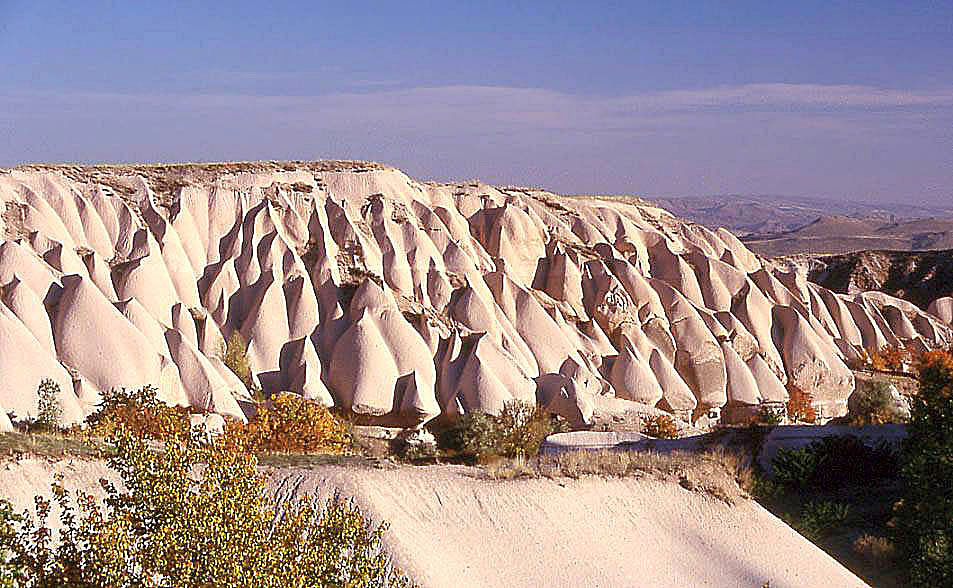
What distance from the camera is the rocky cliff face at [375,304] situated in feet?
78.9

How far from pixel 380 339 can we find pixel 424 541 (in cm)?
1626

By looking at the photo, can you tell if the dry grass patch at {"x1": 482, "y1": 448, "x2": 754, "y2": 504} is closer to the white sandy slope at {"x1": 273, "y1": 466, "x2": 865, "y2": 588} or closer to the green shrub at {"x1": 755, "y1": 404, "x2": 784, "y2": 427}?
the white sandy slope at {"x1": 273, "y1": 466, "x2": 865, "y2": 588}

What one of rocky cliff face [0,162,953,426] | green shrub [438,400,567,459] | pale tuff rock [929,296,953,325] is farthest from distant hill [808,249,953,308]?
green shrub [438,400,567,459]

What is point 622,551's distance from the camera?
466 inches

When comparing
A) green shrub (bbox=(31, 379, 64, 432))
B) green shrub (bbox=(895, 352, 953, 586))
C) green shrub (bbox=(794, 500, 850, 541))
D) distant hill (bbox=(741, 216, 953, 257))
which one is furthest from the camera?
distant hill (bbox=(741, 216, 953, 257))

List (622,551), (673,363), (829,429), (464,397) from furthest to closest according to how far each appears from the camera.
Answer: (673,363) → (464,397) → (829,429) → (622,551)

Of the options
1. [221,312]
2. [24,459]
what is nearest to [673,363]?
[221,312]

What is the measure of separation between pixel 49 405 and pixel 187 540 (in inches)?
625

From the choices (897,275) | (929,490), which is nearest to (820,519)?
(929,490)

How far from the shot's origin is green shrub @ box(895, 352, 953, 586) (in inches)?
481

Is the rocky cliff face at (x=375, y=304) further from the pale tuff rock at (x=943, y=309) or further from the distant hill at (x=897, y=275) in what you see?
the distant hill at (x=897, y=275)

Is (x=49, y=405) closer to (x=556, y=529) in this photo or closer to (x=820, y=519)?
(x=556, y=529)

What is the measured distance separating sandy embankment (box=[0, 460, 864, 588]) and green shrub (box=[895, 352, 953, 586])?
3.45ft

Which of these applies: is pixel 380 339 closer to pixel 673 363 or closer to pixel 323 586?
pixel 673 363
